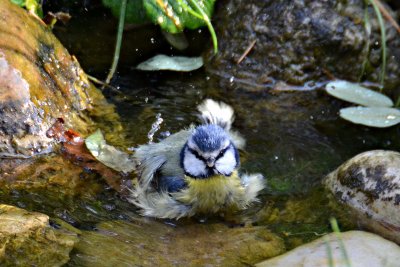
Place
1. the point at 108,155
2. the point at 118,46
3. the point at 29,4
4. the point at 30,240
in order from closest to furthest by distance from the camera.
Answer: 1. the point at 30,240
2. the point at 108,155
3. the point at 29,4
4. the point at 118,46

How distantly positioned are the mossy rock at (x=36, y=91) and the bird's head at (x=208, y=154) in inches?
33.8

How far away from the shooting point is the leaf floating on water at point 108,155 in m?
4.10

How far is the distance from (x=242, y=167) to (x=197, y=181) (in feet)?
1.88

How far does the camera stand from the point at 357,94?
4988mm

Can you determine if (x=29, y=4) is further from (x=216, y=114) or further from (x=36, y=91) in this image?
(x=216, y=114)

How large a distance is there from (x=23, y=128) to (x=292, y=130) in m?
1.90

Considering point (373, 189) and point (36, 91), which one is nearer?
point (373, 189)

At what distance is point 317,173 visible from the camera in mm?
4223

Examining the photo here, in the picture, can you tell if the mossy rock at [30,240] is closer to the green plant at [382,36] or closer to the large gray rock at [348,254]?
the large gray rock at [348,254]

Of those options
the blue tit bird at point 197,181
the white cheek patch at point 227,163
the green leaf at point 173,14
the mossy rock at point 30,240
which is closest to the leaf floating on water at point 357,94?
the green leaf at point 173,14

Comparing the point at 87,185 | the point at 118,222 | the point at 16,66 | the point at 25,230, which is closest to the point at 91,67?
the point at 16,66

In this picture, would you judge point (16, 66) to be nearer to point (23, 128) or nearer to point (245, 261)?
point (23, 128)

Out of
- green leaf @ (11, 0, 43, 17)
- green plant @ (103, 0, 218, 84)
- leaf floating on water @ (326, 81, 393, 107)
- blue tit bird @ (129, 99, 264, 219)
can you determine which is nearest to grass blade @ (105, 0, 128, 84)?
green plant @ (103, 0, 218, 84)

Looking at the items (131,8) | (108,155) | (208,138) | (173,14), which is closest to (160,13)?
(173,14)
